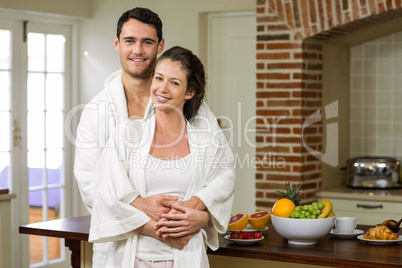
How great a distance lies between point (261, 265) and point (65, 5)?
11.6 feet

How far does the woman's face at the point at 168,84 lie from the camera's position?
2312 mm

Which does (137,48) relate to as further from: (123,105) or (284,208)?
(284,208)

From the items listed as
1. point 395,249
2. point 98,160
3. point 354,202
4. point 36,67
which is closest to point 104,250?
point 98,160

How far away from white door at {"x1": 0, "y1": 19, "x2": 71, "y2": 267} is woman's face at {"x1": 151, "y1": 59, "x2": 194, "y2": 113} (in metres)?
3.27

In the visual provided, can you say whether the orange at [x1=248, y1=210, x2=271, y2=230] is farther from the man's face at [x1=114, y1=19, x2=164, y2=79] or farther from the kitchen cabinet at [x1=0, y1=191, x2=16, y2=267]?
the kitchen cabinet at [x1=0, y1=191, x2=16, y2=267]

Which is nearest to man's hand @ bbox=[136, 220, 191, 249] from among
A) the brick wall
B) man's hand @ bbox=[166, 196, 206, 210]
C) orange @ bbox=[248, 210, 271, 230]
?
man's hand @ bbox=[166, 196, 206, 210]

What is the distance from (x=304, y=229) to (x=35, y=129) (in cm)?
351

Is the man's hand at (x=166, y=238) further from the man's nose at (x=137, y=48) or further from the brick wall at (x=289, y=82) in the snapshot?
the brick wall at (x=289, y=82)

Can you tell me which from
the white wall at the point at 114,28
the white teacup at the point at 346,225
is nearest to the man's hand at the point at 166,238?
the white teacup at the point at 346,225

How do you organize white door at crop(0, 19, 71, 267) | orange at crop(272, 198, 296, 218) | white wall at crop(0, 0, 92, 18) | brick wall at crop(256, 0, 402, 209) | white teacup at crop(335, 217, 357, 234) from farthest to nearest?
1. white door at crop(0, 19, 71, 267)
2. white wall at crop(0, 0, 92, 18)
3. brick wall at crop(256, 0, 402, 209)
4. white teacup at crop(335, 217, 357, 234)
5. orange at crop(272, 198, 296, 218)

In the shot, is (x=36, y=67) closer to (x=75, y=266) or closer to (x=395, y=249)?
(x=75, y=266)

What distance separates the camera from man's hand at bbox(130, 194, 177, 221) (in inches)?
89.2

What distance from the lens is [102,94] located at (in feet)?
8.84

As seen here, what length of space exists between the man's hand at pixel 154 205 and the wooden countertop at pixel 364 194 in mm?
2642
